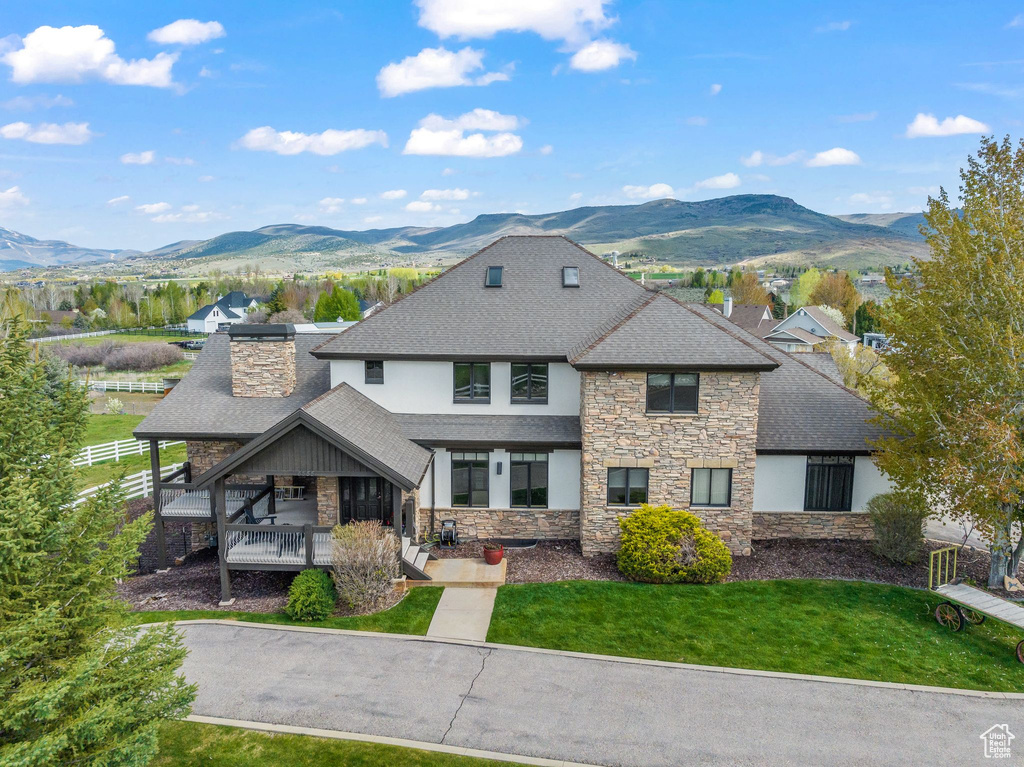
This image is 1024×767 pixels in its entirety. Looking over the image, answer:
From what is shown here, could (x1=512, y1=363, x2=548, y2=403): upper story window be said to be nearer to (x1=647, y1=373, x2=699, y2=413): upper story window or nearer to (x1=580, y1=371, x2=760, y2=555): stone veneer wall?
(x1=580, y1=371, x2=760, y2=555): stone veneer wall

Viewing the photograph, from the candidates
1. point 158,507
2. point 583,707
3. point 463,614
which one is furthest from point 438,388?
point 583,707

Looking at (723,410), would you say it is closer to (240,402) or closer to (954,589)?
(954,589)

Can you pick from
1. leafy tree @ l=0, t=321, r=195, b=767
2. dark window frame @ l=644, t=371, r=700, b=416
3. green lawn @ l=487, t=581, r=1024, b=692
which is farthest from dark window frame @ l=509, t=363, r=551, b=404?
leafy tree @ l=0, t=321, r=195, b=767

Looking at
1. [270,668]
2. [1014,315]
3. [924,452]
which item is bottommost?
[270,668]

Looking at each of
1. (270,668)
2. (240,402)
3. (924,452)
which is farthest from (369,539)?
(924,452)

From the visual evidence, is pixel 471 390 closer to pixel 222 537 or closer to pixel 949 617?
pixel 222 537
